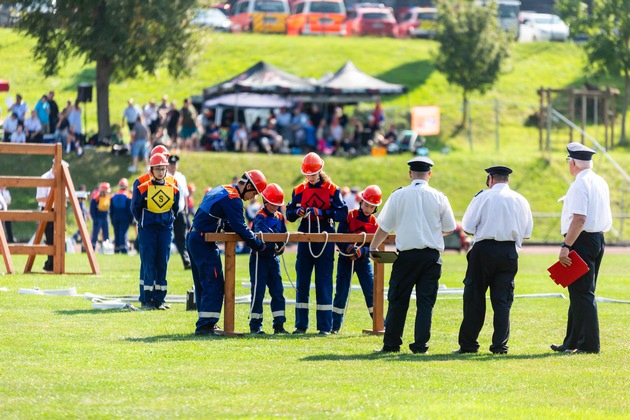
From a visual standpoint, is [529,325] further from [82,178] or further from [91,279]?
[82,178]

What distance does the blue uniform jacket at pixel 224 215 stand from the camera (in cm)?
1425

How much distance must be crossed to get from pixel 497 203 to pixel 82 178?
98.3 feet

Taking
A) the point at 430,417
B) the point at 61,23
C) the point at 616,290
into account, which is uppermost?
the point at 61,23

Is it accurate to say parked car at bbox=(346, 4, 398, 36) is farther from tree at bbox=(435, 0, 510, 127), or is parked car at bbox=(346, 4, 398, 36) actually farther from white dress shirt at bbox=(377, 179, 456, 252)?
white dress shirt at bbox=(377, 179, 456, 252)

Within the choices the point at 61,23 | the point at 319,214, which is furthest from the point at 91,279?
the point at 61,23

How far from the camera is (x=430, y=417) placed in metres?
9.35

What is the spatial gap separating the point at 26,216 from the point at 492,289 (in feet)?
39.1

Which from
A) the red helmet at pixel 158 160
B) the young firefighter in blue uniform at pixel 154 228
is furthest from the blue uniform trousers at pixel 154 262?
the red helmet at pixel 158 160

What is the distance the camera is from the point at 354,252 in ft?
51.0

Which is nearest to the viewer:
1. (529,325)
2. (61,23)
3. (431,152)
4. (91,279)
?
(529,325)

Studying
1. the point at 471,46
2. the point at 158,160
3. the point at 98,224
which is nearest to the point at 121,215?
the point at 98,224

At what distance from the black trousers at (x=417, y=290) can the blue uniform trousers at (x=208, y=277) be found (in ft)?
7.10

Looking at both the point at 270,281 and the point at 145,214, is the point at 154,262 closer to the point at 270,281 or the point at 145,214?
the point at 145,214

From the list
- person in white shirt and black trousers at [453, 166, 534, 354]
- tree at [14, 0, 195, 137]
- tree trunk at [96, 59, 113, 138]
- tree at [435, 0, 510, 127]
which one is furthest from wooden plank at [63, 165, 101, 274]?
tree at [435, 0, 510, 127]
